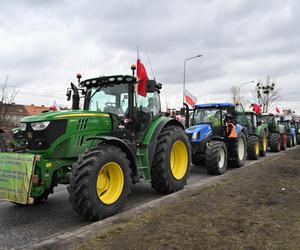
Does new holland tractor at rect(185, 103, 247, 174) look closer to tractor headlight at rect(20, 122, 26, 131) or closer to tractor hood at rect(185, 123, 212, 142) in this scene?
tractor hood at rect(185, 123, 212, 142)

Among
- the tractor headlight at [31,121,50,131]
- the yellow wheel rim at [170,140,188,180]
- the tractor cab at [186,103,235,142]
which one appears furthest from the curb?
the tractor cab at [186,103,235,142]

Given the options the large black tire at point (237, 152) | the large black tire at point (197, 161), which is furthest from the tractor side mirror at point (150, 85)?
the large black tire at point (237, 152)

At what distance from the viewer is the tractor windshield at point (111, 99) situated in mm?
6430

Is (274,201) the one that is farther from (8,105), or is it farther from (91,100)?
(8,105)

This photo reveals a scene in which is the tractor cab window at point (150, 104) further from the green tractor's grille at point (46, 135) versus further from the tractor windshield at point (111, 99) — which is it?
the green tractor's grille at point (46, 135)

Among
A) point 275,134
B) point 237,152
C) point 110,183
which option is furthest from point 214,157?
point 275,134

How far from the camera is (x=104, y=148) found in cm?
509

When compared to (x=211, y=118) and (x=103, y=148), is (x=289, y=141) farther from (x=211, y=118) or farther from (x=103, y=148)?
(x=103, y=148)

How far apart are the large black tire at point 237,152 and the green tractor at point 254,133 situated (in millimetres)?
1606

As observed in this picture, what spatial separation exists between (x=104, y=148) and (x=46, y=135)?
0.95 metres

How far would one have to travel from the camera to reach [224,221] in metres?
4.75

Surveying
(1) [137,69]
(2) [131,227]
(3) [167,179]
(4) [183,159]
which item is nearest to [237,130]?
(4) [183,159]

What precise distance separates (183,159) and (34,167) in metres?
3.74

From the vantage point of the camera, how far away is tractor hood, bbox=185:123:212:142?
9.64 m
